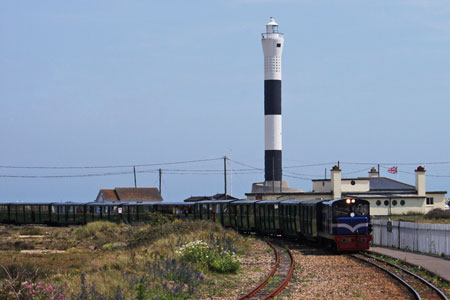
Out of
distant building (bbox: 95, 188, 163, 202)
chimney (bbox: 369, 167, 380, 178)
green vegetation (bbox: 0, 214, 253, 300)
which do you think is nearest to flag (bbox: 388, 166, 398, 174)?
chimney (bbox: 369, 167, 380, 178)

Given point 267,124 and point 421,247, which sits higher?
point 267,124

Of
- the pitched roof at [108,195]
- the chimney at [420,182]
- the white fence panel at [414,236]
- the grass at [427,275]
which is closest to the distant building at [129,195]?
the pitched roof at [108,195]

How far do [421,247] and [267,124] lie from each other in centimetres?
5714

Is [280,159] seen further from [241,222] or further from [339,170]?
[241,222]

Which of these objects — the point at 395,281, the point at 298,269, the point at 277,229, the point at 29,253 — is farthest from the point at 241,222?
the point at 395,281

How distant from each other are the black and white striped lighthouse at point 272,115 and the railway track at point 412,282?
59.0m

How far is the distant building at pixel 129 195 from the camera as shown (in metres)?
98.2

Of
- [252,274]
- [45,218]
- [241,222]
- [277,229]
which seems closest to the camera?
[252,274]

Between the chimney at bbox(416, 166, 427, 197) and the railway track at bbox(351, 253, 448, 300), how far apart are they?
54283 mm

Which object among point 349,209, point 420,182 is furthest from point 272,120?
point 349,209

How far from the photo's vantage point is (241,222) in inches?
1964

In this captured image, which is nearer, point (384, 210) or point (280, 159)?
point (384, 210)

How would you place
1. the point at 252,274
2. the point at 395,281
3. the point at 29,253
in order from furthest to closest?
the point at 29,253 < the point at 252,274 < the point at 395,281

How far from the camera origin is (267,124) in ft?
283
